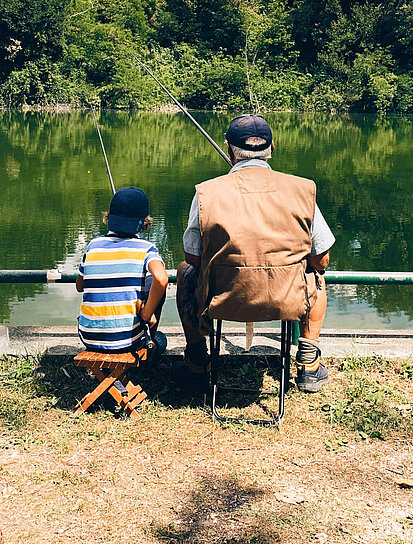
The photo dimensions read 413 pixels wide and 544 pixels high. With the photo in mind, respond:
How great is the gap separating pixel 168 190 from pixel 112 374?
10.1 meters

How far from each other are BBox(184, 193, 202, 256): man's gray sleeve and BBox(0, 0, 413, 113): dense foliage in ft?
91.2

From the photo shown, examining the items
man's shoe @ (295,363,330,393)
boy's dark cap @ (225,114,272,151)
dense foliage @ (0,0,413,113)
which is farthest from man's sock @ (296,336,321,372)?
dense foliage @ (0,0,413,113)

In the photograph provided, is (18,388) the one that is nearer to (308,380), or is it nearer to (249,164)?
(308,380)

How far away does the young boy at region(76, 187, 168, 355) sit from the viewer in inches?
112

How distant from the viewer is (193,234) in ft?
9.18

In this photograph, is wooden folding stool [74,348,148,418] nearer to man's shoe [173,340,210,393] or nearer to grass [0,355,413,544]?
grass [0,355,413,544]

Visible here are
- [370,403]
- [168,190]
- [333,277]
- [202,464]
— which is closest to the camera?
[202,464]

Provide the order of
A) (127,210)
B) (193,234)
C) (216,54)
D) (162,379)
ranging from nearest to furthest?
(193,234) < (127,210) < (162,379) < (216,54)

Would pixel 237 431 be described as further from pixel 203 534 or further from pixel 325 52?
pixel 325 52

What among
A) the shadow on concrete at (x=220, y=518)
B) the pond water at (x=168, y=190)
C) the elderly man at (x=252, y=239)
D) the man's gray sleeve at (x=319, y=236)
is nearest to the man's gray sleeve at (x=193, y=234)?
the elderly man at (x=252, y=239)

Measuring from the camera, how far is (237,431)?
2781 mm

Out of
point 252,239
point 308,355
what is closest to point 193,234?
point 252,239

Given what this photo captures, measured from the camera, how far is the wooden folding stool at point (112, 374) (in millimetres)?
2801

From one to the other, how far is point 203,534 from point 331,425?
87 centimetres
